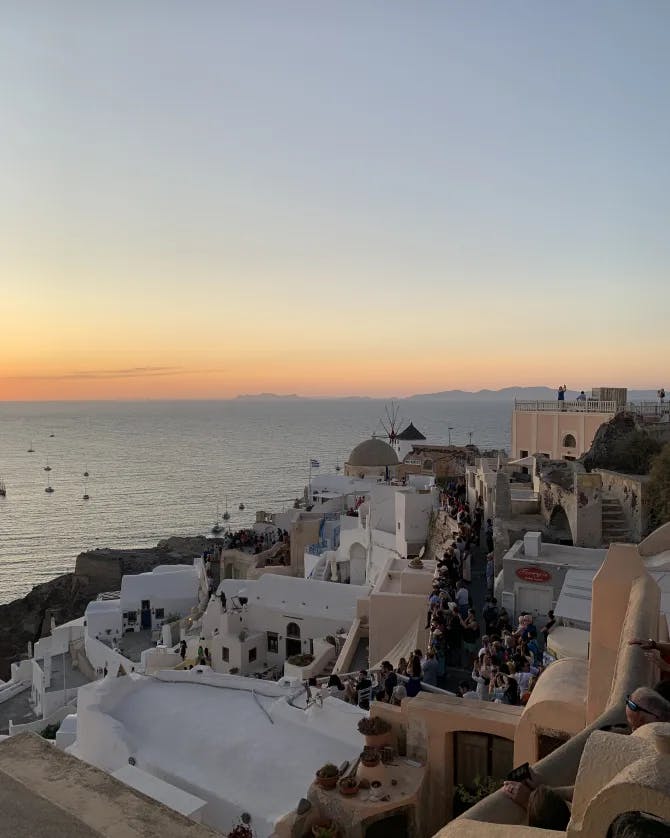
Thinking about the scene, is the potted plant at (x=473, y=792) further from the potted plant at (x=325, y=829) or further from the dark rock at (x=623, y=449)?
the dark rock at (x=623, y=449)

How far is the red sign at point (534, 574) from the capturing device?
1516 centimetres

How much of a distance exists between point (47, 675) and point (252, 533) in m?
16.4

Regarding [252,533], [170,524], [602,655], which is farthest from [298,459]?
[602,655]

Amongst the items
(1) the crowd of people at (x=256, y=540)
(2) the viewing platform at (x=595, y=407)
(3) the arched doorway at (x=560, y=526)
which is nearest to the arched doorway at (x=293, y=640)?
(3) the arched doorway at (x=560, y=526)

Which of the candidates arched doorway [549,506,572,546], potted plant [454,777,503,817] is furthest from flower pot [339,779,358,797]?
arched doorway [549,506,572,546]

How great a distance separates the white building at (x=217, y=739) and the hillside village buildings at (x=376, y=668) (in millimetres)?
39

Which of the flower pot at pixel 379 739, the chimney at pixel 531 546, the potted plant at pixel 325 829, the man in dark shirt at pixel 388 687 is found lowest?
the potted plant at pixel 325 829

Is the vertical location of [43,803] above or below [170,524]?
above

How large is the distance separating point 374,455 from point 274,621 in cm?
2130

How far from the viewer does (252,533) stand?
4250cm

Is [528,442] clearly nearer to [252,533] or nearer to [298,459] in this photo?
[252,533]

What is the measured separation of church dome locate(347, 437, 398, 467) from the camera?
147 feet

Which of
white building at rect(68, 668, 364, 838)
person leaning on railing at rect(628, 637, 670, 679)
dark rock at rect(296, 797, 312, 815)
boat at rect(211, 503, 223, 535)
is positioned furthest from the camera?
boat at rect(211, 503, 223, 535)

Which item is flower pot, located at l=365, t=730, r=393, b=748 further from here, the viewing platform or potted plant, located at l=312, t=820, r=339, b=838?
the viewing platform
